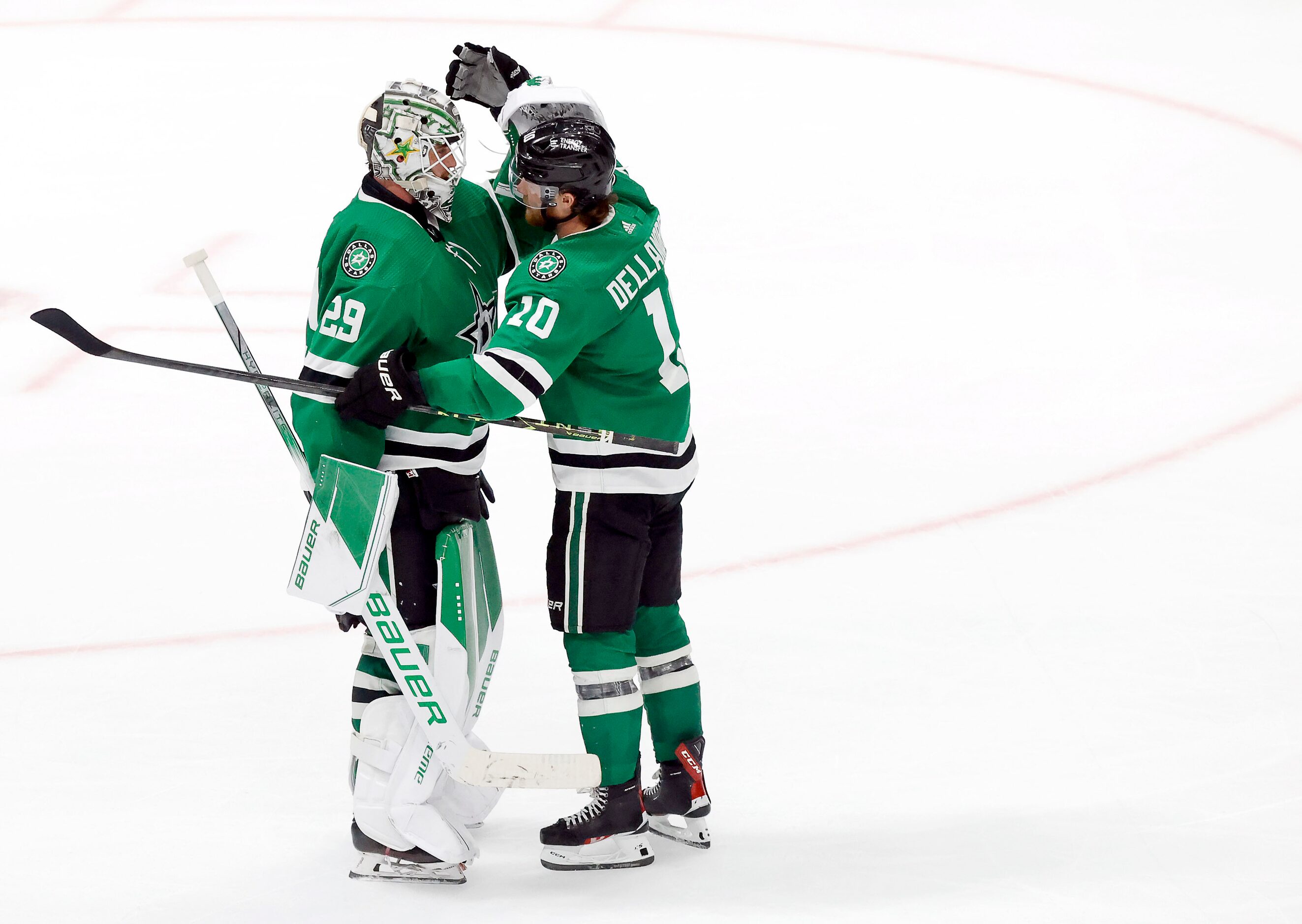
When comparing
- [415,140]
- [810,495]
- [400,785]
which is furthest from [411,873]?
[810,495]

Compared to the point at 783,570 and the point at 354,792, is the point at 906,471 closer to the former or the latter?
the point at 783,570

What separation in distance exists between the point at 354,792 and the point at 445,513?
512 millimetres

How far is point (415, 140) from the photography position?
2617mm

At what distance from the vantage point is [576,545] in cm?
276

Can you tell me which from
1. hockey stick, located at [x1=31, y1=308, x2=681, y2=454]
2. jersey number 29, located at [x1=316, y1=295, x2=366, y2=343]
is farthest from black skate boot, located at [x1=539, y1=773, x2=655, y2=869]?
jersey number 29, located at [x1=316, y1=295, x2=366, y2=343]

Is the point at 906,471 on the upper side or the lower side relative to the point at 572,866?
upper

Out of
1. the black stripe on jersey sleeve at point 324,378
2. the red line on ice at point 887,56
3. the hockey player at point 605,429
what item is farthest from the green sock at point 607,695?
the red line on ice at point 887,56

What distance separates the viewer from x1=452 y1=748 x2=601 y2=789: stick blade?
274cm

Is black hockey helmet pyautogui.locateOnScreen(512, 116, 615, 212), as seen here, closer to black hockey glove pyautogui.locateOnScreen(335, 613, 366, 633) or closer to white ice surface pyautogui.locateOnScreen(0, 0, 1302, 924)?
black hockey glove pyautogui.locateOnScreen(335, 613, 366, 633)

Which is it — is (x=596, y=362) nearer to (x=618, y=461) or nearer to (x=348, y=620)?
(x=618, y=461)

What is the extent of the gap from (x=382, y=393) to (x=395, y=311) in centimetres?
17

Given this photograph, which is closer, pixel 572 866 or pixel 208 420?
pixel 572 866

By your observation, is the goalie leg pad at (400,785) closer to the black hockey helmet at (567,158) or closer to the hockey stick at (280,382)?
the hockey stick at (280,382)

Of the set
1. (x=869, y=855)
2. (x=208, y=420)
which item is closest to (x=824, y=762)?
(x=869, y=855)
